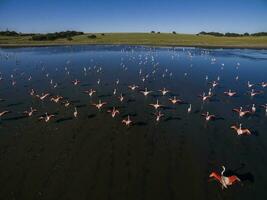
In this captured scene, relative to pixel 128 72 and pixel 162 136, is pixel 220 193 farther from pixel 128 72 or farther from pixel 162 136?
pixel 128 72

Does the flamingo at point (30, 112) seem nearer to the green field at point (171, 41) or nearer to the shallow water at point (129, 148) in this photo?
the shallow water at point (129, 148)

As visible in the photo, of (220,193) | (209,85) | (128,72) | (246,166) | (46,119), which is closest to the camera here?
(220,193)

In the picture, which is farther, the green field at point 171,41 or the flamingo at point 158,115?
the green field at point 171,41

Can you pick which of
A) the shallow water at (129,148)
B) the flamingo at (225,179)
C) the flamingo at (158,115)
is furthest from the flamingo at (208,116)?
the flamingo at (225,179)

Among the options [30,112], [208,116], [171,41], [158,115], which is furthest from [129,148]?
[171,41]

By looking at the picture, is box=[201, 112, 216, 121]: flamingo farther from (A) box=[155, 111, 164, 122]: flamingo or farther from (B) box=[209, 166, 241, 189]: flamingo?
(B) box=[209, 166, 241, 189]: flamingo

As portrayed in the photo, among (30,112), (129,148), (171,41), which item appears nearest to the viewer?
(129,148)

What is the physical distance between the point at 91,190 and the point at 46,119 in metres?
13.5

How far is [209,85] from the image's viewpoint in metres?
48.5

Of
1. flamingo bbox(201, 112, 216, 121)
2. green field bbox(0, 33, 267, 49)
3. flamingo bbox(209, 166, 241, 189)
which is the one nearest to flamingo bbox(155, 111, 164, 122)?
flamingo bbox(201, 112, 216, 121)

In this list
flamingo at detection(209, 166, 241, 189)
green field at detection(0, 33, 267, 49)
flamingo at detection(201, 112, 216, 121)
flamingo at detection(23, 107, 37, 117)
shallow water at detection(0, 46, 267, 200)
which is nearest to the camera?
flamingo at detection(209, 166, 241, 189)

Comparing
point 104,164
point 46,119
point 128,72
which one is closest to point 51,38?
point 128,72

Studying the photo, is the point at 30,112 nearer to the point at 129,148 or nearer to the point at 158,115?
the point at 158,115

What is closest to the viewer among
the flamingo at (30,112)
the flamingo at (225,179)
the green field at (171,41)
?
the flamingo at (225,179)
